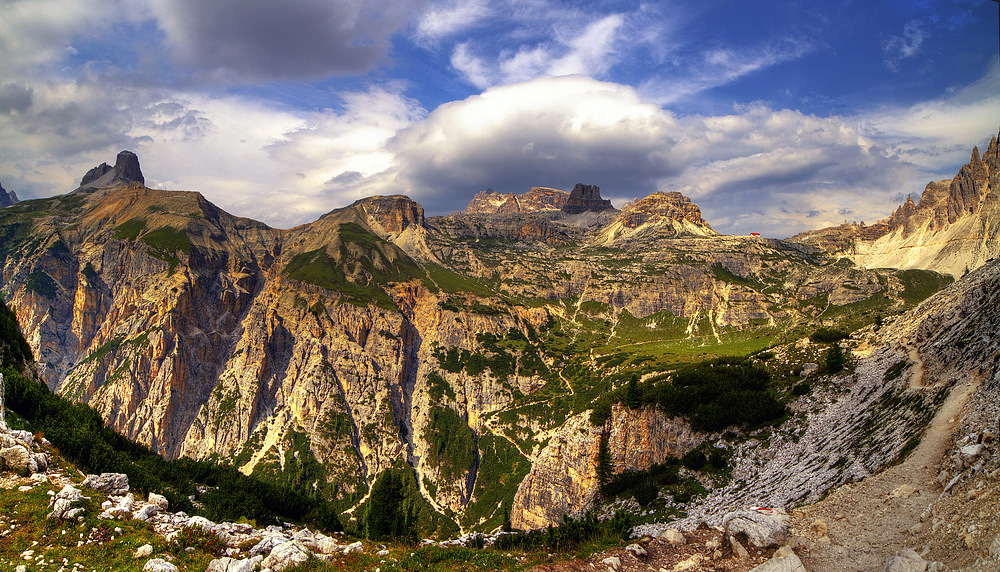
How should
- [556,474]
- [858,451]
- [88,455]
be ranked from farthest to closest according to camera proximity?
[556,474], [858,451], [88,455]

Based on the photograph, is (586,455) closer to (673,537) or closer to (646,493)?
(646,493)

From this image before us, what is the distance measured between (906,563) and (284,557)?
2207 centimetres

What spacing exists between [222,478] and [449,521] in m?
175

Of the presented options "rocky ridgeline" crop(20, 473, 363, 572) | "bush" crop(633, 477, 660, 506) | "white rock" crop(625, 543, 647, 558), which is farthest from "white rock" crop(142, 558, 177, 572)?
"bush" crop(633, 477, 660, 506)

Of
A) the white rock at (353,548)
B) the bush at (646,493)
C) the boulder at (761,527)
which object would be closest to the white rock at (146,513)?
the white rock at (353,548)

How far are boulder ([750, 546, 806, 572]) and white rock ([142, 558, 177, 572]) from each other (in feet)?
67.5

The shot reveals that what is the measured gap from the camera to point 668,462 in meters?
55.3

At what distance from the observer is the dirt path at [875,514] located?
1655 centimetres

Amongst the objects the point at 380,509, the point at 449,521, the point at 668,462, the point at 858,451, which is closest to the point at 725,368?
the point at 668,462

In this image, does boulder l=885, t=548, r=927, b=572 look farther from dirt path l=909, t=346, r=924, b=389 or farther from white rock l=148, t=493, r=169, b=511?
dirt path l=909, t=346, r=924, b=389

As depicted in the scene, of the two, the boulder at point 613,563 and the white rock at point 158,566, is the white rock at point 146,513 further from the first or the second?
the boulder at point 613,563

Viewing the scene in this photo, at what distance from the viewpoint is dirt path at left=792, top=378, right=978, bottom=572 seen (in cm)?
1655

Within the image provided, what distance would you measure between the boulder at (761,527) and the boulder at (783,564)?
155 cm

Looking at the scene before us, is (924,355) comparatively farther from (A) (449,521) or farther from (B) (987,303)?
(A) (449,521)
